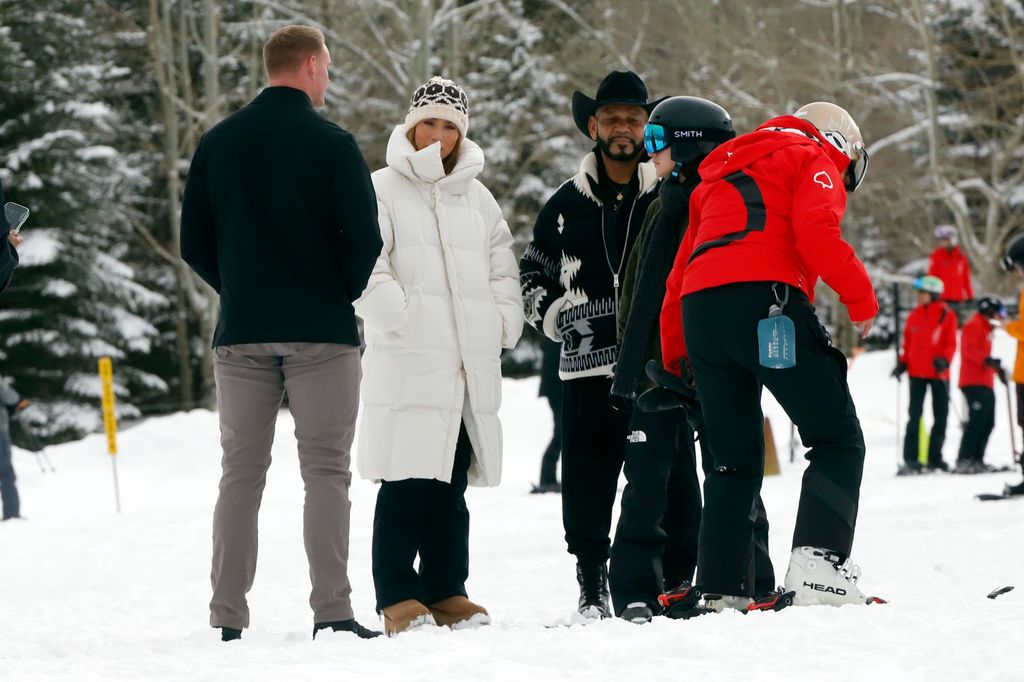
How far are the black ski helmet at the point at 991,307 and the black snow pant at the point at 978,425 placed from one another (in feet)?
2.45

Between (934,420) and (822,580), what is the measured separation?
8.91 m

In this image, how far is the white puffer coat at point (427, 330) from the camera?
192 inches

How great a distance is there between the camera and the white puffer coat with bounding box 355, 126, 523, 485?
4.88 metres

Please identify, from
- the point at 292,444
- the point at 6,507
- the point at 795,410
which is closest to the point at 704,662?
the point at 795,410

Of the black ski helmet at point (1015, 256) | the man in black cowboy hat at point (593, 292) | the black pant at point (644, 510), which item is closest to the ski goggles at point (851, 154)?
the man in black cowboy hat at point (593, 292)

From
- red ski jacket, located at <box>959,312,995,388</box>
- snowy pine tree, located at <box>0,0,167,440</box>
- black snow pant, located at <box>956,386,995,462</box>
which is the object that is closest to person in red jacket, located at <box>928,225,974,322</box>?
red ski jacket, located at <box>959,312,995,388</box>

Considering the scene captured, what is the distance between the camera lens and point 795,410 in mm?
4160

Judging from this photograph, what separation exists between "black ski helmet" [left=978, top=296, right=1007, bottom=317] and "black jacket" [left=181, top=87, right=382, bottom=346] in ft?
28.0

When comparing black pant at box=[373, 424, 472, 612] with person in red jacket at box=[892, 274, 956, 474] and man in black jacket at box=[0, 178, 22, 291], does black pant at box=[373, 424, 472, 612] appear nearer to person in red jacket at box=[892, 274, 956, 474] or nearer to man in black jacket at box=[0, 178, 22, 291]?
man in black jacket at box=[0, 178, 22, 291]

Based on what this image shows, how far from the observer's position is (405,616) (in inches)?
189

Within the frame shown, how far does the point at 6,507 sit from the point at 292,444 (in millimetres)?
5110

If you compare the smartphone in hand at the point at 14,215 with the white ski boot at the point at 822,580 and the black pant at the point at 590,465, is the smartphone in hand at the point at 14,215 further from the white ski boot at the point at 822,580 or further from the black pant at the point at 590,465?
the white ski boot at the point at 822,580

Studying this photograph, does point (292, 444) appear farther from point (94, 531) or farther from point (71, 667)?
point (71, 667)

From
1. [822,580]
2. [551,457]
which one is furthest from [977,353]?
[822,580]
